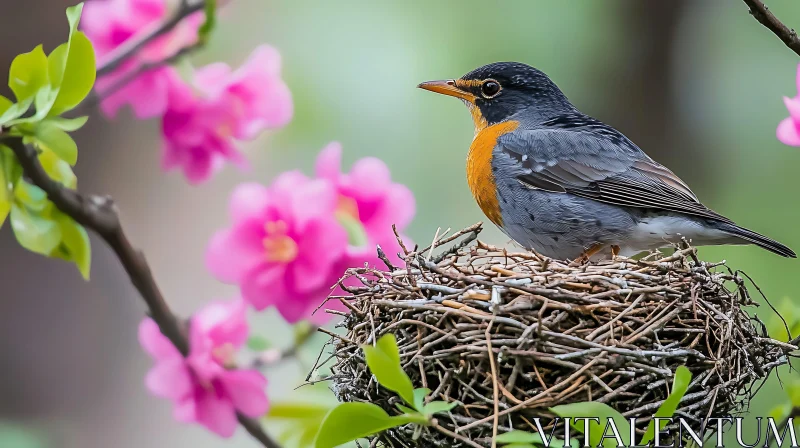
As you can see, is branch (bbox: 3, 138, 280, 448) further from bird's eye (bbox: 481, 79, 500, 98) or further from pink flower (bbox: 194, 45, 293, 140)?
bird's eye (bbox: 481, 79, 500, 98)

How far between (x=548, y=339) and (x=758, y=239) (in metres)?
1.19

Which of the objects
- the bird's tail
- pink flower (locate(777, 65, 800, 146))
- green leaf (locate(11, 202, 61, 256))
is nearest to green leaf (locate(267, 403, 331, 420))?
green leaf (locate(11, 202, 61, 256))

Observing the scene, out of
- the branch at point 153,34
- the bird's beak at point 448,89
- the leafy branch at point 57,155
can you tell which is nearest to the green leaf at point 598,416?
the leafy branch at point 57,155

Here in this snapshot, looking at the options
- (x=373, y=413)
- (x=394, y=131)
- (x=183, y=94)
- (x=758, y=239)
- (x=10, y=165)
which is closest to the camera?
(x=373, y=413)

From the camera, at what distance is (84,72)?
5.72ft

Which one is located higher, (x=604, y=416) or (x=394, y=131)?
(x=394, y=131)

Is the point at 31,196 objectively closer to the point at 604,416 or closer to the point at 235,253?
the point at 235,253

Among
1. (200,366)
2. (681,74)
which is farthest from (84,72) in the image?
(681,74)

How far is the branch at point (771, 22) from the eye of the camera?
1.71m

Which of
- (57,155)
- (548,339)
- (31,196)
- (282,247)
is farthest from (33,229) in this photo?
(548,339)

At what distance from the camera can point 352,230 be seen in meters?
2.49

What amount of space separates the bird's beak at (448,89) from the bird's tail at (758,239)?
1.20 m

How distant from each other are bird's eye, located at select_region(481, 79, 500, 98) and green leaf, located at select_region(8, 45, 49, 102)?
2.10 m

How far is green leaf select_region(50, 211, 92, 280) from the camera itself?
77.3 inches
